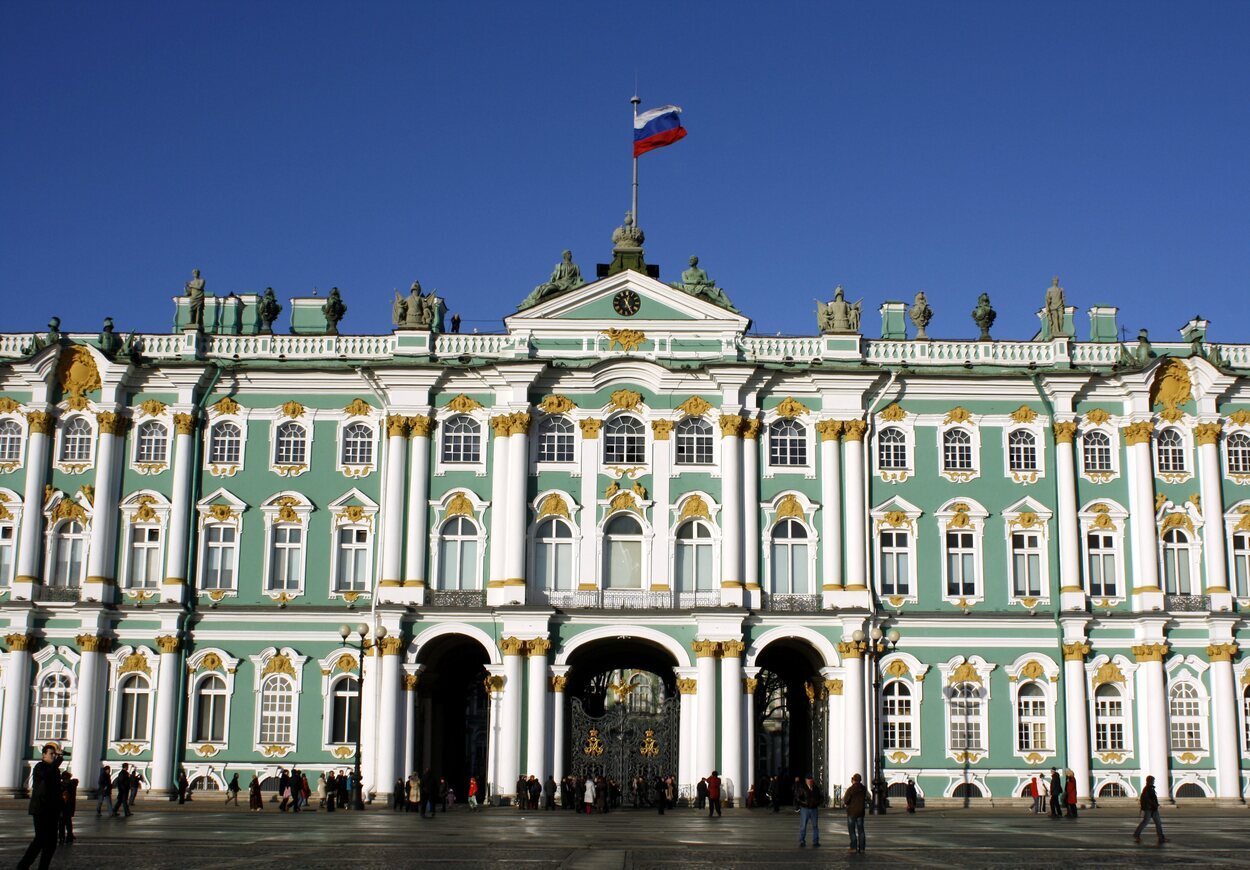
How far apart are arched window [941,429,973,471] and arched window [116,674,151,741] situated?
31717mm

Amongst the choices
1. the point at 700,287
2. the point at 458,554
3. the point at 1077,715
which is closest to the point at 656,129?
the point at 700,287

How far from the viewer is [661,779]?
179 feet

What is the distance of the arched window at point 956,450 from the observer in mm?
62000

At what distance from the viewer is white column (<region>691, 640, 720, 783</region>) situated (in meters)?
57.6

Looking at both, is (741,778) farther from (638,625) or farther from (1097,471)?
(1097,471)

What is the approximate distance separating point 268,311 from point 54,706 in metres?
17.5

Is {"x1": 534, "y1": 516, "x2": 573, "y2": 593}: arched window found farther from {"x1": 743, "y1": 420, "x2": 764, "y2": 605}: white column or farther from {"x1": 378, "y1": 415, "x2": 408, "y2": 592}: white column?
{"x1": 743, "y1": 420, "x2": 764, "y2": 605}: white column

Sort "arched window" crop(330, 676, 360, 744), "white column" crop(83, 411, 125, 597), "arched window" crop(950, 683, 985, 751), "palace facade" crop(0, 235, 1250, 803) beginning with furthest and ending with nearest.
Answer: "white column" crop(83, 411, 125, 597)
"arched window" crop(330, 676, 360, 744)
"arched window" crop(950, 683, 985, 751)
"palace facade" crop(0, 235, 1250, 803)

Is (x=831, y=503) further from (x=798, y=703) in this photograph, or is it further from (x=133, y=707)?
(x=133, y=707)

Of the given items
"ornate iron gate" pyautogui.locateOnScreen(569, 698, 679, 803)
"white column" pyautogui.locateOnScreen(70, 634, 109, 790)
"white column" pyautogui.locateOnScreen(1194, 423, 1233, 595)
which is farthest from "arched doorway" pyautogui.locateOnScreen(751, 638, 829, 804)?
"white column" pyautogui.locateOnScreen(70, 634, 109, 790)

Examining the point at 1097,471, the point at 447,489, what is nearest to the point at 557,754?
the point at 447,489

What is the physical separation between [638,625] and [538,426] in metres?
8.77

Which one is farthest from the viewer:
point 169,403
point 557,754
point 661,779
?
point 169,403

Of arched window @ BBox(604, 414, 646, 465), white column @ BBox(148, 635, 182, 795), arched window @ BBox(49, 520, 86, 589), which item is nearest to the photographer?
white column @ BBox(148, 635, 182, 795)
